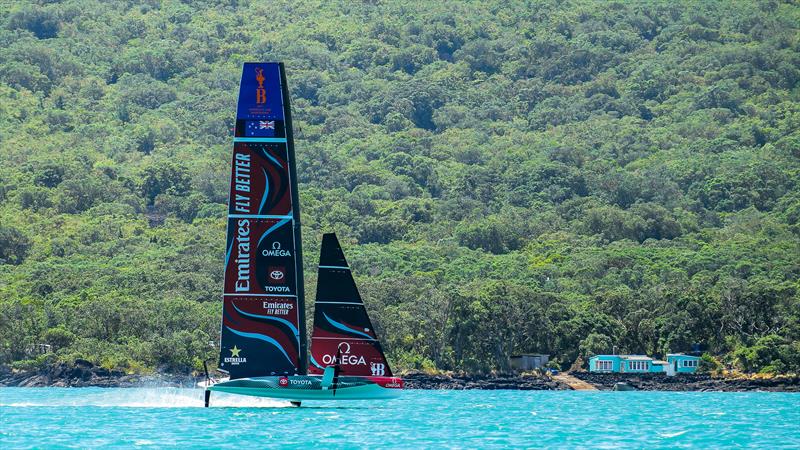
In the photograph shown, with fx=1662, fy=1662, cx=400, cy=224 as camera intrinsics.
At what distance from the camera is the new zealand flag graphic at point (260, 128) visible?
181 ft

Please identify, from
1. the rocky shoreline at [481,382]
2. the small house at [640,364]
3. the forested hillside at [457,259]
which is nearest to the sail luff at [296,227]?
the forested hillside at [457,259]

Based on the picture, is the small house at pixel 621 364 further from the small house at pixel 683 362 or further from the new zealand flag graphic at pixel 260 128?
the new zealand flag graphic at pixel 260 128

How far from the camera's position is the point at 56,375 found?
108812 millimetres

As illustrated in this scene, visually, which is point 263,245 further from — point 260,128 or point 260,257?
point 260,128

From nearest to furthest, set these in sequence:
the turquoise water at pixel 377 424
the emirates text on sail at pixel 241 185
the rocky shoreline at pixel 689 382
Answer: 1. the turquoise water at pixel 377 424
2. the emirates text on sail at pixel 241 185
3. the rocky shoreline at pixel 689 382

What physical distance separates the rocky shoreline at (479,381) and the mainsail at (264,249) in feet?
159

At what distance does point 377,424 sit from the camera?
175 ft

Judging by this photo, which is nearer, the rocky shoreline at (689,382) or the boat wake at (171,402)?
the boat wake at (171,402)

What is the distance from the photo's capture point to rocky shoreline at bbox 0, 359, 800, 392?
340ft

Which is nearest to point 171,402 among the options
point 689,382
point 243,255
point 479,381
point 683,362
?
point 243,255

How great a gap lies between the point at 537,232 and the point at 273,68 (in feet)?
364

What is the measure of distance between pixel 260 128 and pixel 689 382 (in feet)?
184

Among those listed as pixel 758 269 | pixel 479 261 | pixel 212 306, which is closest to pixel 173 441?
pixel 212 306

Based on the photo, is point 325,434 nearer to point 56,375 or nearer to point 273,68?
point 273,68
